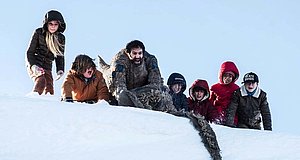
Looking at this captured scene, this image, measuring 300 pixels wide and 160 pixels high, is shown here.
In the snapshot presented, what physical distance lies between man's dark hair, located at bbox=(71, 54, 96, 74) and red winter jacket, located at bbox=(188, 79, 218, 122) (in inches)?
64.8

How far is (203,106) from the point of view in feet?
26.5

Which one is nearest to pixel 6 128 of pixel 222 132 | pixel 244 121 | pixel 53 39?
pixel 222 132

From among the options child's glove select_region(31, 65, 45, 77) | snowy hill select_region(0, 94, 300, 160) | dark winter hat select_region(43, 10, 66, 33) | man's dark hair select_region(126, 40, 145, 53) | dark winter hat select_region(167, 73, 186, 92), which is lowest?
snowy hill select_region(0, 94, 300, 160)

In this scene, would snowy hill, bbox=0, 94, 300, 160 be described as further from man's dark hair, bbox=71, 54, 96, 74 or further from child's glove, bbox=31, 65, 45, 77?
child's glove, bbox=31, 65, 45, 77

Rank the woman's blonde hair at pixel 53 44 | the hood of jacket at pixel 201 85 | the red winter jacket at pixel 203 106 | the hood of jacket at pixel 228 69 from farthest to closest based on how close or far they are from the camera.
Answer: the hood of jacket at pixel 228 69 → the hood of jacket at pixel 201 85 → the red winter jacket at pixel 203 106 → the woman's blonde hair at pixel 53 44

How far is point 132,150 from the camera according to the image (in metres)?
4.05

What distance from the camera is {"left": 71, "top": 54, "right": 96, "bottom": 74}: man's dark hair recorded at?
7191 mm

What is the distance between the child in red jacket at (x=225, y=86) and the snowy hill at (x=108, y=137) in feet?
10.7

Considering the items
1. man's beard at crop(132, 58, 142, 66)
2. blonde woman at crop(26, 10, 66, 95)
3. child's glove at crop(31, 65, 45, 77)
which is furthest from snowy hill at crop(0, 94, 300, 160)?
blonde woman at crop(26, 10, 66, 95)

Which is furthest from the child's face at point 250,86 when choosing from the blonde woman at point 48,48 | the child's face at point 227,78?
the blonde woman at point 48,48

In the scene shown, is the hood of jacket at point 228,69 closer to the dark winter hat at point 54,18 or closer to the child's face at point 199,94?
the child's face at point 199,94

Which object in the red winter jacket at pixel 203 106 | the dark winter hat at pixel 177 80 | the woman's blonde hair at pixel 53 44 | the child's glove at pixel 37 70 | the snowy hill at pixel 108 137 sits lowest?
the snowy hill at pixel 108 137

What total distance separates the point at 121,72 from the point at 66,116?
2821 millimetres

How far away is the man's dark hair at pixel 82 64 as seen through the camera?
23.6 feet
